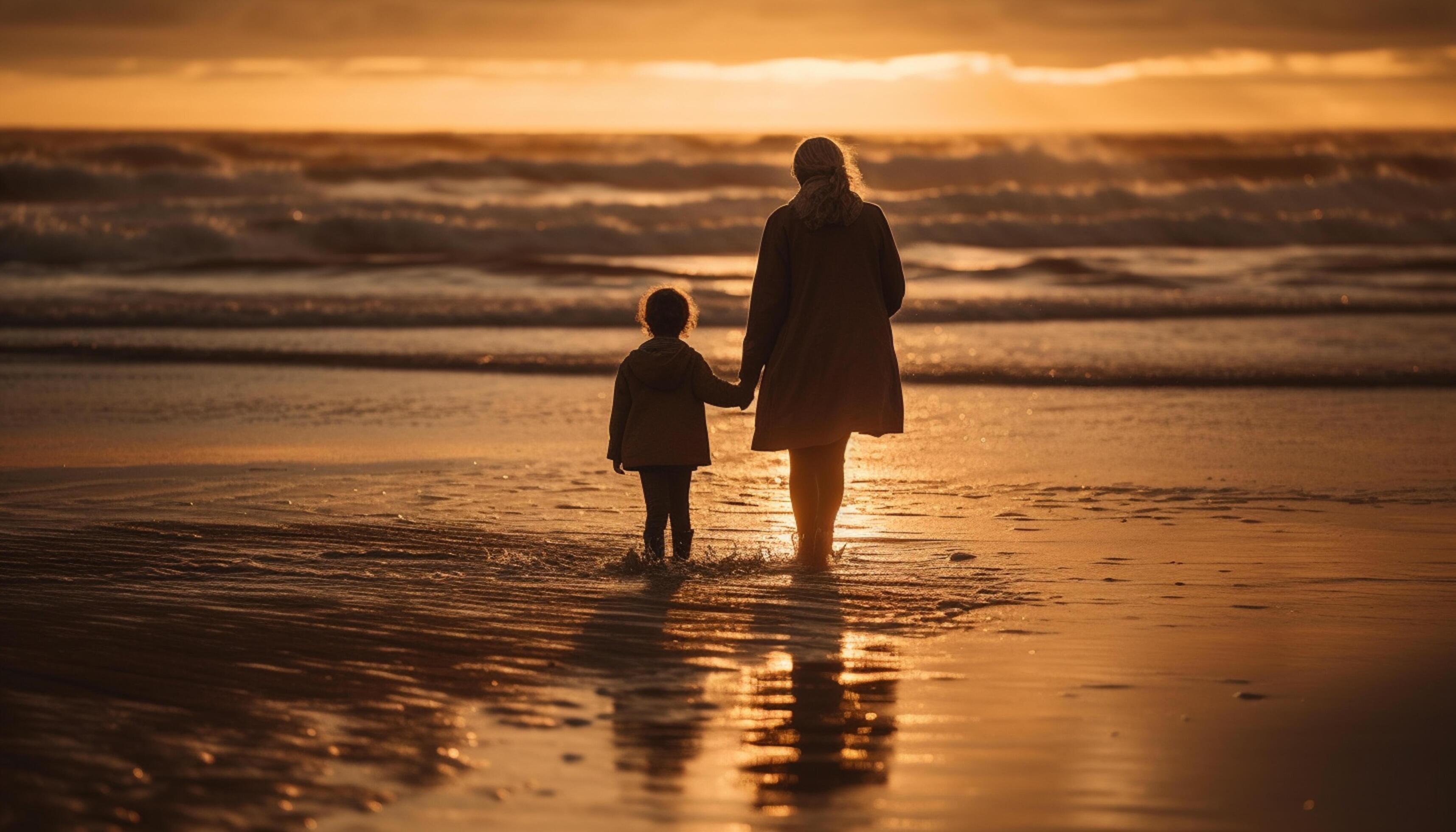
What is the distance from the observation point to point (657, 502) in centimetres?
549

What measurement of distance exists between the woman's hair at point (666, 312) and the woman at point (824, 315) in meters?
0.27

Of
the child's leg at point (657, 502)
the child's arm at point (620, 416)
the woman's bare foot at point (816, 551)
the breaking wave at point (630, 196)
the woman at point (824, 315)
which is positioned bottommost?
the woman's bare foot at point (816, 551)

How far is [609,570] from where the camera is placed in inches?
210

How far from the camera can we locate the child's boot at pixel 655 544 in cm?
547

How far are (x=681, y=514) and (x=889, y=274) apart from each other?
1.15 metres

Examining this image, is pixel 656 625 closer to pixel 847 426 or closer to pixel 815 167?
pixel 847 426

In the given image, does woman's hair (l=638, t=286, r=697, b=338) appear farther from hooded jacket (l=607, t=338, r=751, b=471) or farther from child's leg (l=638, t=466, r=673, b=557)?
child's leg (l=638, t=466, r=673, b=557)

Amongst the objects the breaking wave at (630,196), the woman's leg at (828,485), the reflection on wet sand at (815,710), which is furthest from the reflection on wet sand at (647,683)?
the breaking wave at (630,196)

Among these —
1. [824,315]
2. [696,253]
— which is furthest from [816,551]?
[696,253]

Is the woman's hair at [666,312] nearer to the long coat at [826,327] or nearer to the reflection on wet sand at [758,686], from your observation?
the long coat at [826,327]

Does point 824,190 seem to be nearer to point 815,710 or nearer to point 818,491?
point 818,491

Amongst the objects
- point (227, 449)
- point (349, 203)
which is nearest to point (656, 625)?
point (227, 449)

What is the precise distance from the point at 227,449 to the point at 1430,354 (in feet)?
30.3

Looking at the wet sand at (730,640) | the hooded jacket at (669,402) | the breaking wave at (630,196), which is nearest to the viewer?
the wet sand at (730,640)
